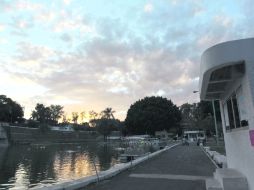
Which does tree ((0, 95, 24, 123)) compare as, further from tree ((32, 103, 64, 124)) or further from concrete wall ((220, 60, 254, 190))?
concrete wall ((220, 60, 254, 190))

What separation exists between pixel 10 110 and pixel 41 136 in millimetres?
19451

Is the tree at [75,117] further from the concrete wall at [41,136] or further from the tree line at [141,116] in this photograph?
the concrete wall at [41,136]

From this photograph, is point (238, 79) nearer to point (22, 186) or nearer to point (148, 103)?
point (22, 186)

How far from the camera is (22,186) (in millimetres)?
23594

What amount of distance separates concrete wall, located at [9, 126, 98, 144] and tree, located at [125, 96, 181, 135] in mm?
41535

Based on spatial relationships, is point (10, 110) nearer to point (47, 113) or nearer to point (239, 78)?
point (47, 113)

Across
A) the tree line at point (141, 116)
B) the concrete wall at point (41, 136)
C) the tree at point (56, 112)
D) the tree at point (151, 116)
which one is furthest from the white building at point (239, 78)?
the tree at point (56, 112)

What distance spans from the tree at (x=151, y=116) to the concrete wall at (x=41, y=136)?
136ft

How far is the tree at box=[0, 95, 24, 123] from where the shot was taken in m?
139

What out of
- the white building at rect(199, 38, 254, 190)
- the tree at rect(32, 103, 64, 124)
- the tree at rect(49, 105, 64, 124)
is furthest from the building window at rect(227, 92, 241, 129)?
the tree at rect(49, 105, 64, 124)

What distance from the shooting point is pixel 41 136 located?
13375 centimetres

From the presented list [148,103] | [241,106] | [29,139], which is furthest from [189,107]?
[241,106]

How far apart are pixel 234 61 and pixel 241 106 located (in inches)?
88.4

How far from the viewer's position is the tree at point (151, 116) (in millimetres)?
100375
